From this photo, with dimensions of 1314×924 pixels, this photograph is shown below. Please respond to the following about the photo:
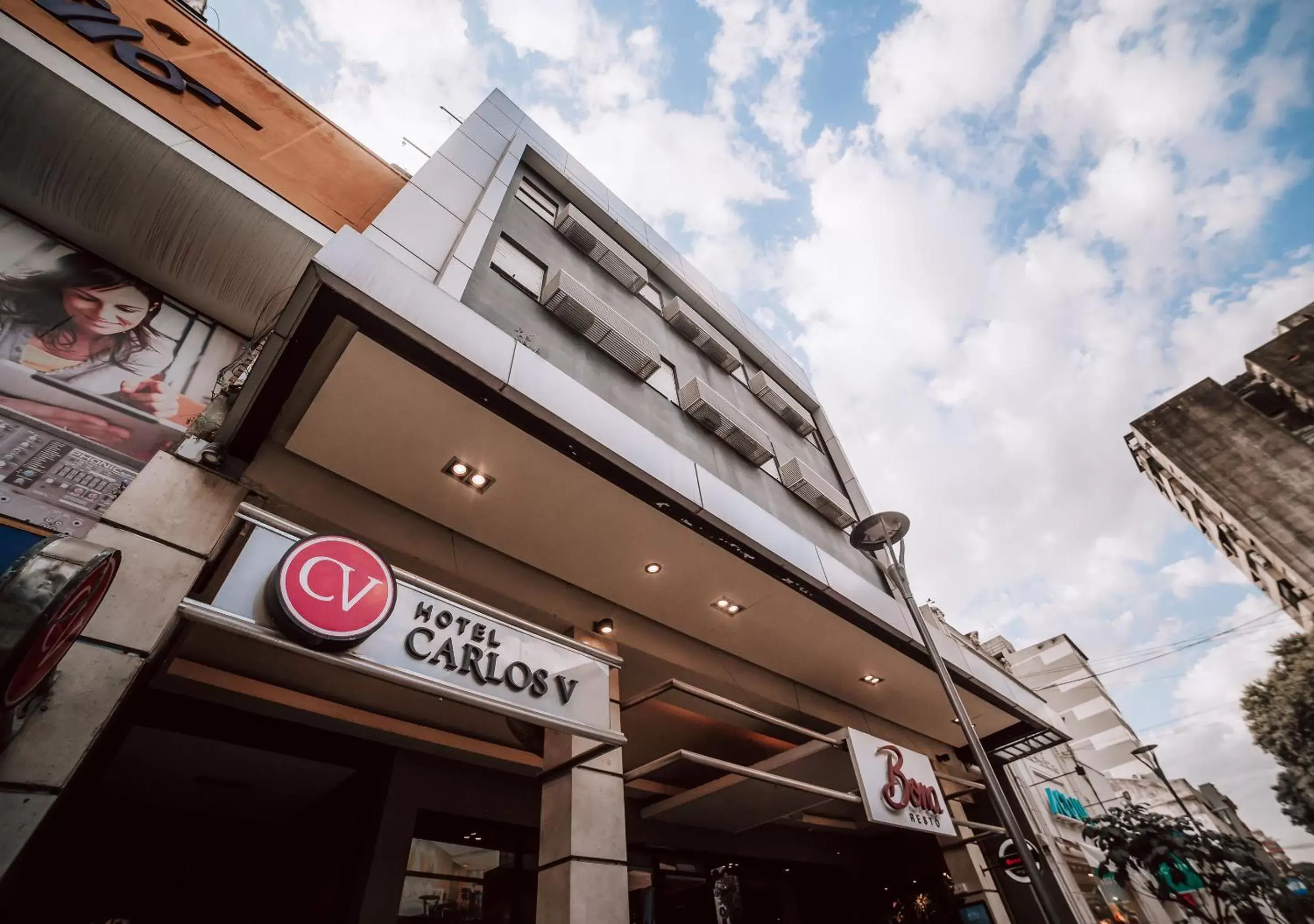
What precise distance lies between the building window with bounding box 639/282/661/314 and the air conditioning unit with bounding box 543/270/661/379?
321 centimetres

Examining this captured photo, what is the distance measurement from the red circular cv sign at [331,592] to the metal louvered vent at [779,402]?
1072 centimetres

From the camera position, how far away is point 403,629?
443 cm

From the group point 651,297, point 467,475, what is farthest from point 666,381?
point 467,475

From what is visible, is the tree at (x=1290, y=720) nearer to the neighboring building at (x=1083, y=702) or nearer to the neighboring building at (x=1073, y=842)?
the neighboring building at (x=1073, y=842)

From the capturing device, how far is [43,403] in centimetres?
491

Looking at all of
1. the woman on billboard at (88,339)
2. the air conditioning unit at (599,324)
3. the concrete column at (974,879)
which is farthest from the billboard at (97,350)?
the concrete column at (974,879)

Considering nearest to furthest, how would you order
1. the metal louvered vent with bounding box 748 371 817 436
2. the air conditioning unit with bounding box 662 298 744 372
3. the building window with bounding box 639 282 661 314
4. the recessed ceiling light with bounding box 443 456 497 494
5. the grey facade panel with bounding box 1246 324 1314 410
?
the recessed ceiling light with bounding box 443 456 497 494 < the building window with bounding box 639 282 661 314 < the air conditioning unit with bounding box 662 298 744 372 < the metal louvered vent with bounding box 748 371 817 436 < the grey facade panel with bounding box 1246 324 1314 410

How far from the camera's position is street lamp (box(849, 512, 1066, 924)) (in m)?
5.68

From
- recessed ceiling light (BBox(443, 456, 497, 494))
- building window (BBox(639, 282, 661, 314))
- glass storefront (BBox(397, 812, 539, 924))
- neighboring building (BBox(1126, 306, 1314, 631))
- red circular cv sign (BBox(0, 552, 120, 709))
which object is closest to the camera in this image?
red circular cv sign (BBox(0, 552, 120, 709))

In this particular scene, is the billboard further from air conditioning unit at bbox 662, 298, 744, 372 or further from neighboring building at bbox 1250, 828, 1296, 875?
neighboring building at bbox 1250, 828, 1296, 875

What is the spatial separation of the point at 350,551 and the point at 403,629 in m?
0.75

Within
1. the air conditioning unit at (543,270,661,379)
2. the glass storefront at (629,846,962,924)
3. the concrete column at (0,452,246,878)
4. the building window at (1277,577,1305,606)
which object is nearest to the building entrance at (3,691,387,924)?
the concrete column at (0,452,246,878)

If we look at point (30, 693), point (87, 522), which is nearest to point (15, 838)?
point (30, 693)

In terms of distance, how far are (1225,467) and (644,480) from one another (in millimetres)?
39345
